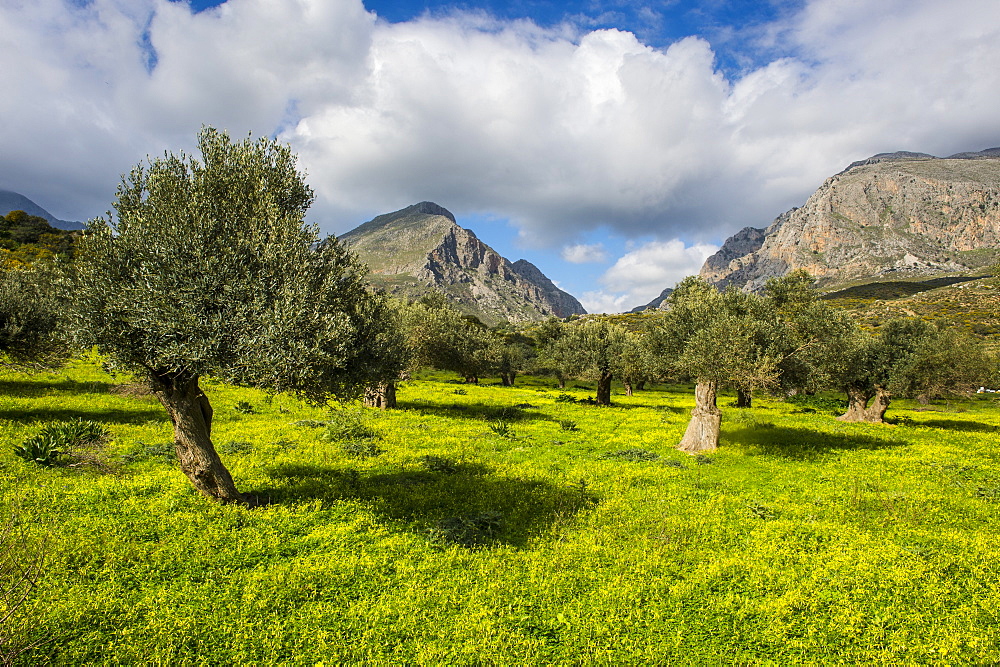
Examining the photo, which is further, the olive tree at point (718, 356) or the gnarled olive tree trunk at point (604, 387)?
→ the gnarled olive tree trunk at point (604, 387)

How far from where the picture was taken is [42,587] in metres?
8.29

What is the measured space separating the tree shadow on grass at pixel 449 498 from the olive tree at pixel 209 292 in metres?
2.94

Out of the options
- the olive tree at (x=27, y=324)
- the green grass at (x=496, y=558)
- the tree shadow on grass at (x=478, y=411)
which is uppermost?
the olive tree at (x=27, y=324)

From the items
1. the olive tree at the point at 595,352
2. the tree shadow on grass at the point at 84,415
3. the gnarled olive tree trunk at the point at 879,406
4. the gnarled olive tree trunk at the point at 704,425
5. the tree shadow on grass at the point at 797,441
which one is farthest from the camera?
the olive tree at the point at 595,352

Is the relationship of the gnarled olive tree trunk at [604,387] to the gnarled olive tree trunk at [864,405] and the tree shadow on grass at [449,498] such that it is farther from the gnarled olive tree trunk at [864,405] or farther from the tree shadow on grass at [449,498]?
the tree shadow on grass at [449,498]

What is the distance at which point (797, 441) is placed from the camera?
26.7 m

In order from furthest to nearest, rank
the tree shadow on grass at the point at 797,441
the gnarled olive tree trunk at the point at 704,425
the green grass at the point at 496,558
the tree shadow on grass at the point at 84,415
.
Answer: the tree shadow on grass at the point at 797,441 → the gnarled olive tree trunk at the point at 704,425 → the tree shadow on grass at the point at 84,415 → the green grass at the point at 496,558

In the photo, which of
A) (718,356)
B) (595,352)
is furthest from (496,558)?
(595,352)

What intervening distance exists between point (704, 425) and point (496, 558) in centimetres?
1728

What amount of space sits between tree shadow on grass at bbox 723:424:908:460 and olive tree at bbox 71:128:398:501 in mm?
23238

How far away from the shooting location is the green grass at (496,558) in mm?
8008

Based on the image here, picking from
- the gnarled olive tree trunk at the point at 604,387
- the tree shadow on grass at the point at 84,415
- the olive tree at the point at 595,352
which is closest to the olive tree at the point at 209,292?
the tree shadow on grass at the point at 84,415

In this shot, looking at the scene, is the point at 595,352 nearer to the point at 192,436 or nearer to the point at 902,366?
the point at 902,366

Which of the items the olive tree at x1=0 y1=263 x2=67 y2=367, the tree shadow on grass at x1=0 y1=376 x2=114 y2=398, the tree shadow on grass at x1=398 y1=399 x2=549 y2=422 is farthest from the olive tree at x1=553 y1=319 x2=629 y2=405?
the olive tree at x1=0 y1=263 x2=67 y2=367
